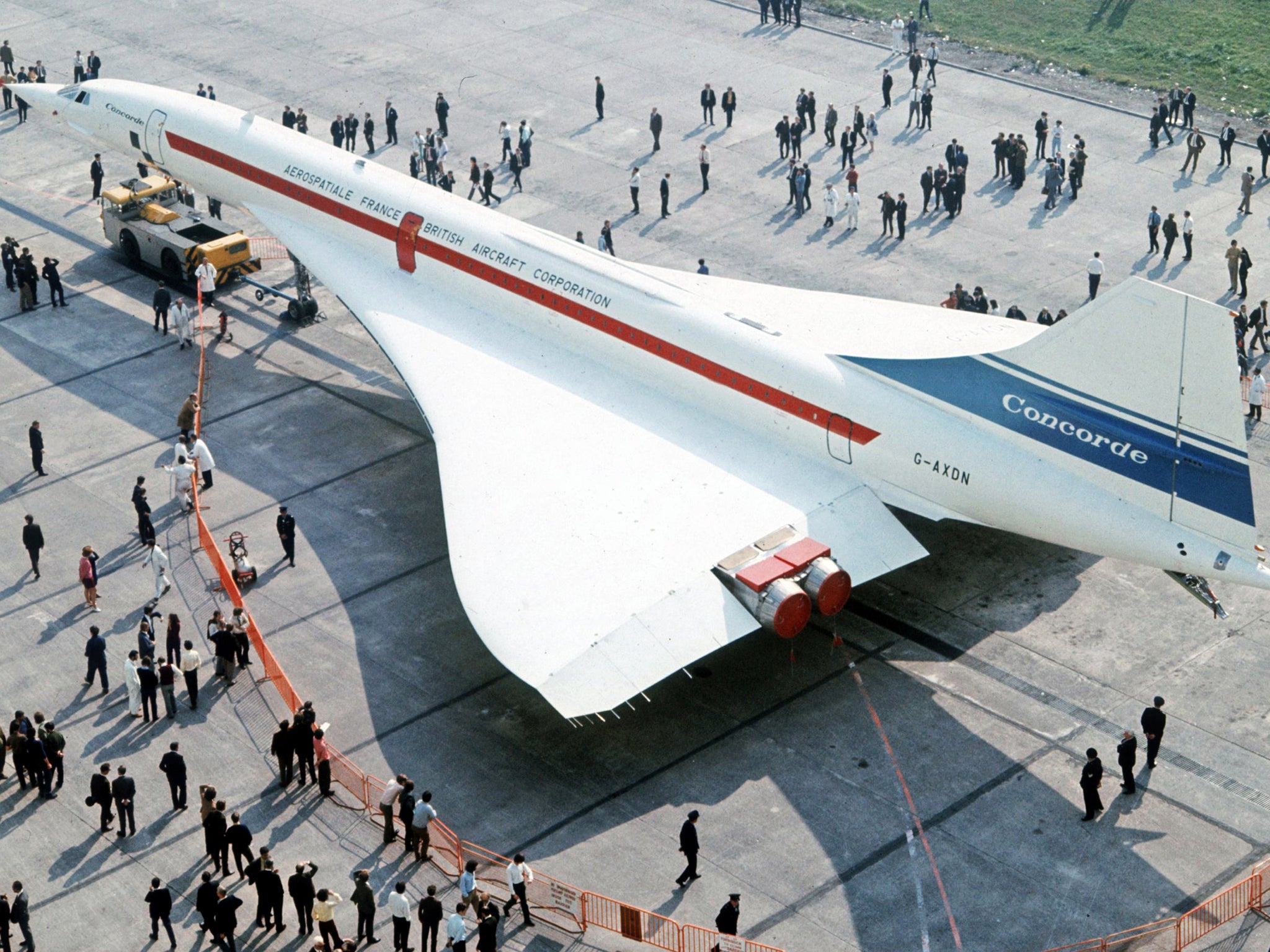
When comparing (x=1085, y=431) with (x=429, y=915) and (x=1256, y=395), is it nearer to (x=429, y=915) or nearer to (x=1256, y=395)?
(x=1256, y=395)

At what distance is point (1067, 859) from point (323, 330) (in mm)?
25782

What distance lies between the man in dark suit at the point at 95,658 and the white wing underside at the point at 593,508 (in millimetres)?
6642

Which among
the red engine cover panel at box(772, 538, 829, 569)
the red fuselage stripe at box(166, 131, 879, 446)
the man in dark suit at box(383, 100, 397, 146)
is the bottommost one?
the man in dark suit at box(383, 100, 397, 146)

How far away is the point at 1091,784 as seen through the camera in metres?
25.5

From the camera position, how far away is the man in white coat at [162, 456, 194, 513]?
3494 cm

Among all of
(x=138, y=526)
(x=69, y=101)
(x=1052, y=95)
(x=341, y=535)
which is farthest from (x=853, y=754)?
(x=1052, y=95)

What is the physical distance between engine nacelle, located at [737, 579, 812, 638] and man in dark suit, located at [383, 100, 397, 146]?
32.7 meters

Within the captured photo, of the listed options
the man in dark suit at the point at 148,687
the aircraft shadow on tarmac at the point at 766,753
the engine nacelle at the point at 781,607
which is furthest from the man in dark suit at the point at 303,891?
the engine nacelle at the point at 781,607

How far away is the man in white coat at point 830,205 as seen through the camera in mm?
48094

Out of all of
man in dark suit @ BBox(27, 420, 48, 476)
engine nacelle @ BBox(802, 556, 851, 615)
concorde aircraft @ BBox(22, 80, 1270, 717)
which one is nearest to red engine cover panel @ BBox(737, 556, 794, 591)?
concorde aircraft @ BBox(22, 80, 1270, 717)

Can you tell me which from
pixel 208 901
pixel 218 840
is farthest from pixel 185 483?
pixel 208 901

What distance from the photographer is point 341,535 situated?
34438mm

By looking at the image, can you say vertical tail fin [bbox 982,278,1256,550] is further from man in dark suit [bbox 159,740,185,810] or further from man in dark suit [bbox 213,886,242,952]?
man in dark suit [bbox 159,740,185,810]

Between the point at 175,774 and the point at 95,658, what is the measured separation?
4.23 metres
